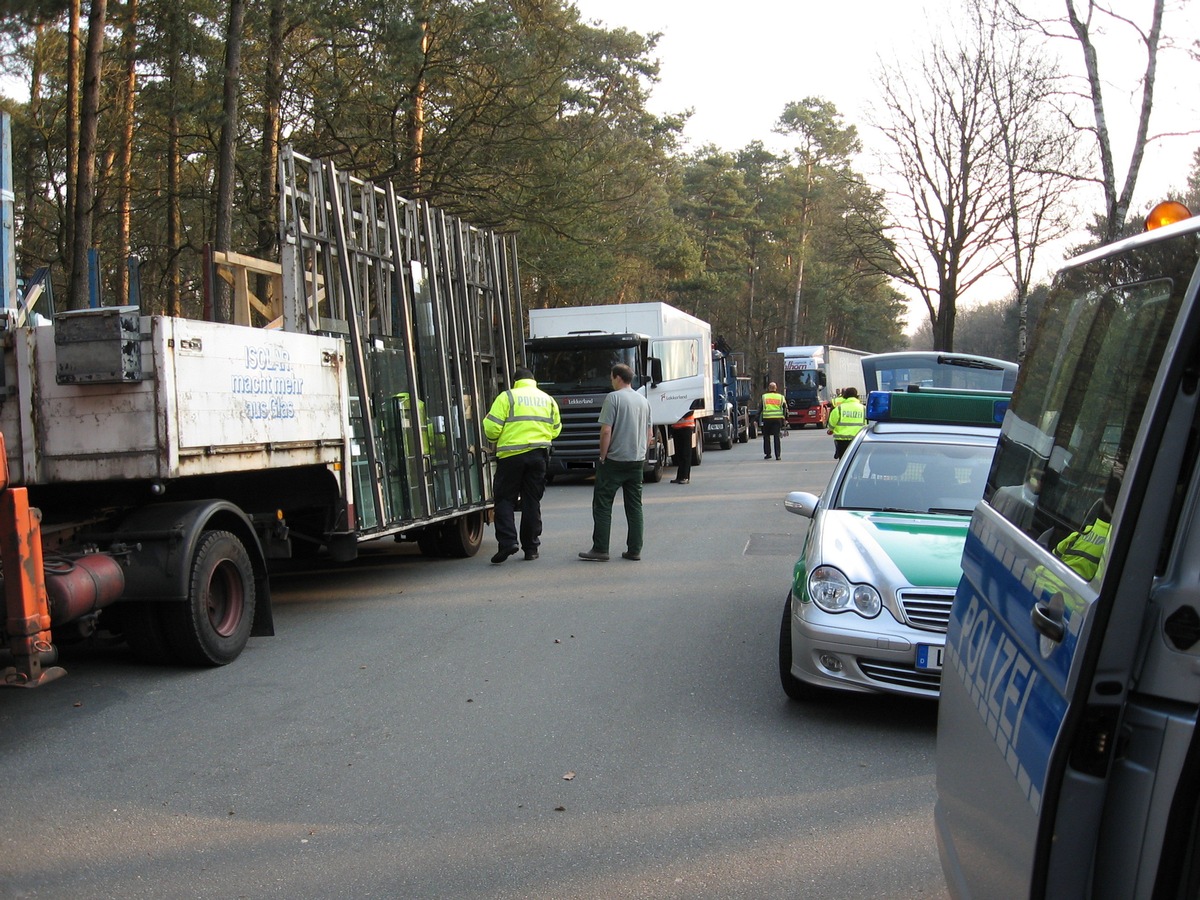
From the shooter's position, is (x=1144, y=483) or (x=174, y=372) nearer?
(x=1144, y=483)

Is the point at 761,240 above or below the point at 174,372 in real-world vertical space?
above

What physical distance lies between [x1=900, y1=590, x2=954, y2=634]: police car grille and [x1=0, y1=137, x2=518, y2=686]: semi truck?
4.01 meters

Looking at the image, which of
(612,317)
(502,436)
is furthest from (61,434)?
(612,317)

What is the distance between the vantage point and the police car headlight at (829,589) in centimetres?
579

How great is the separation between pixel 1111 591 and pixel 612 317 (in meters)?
20.5

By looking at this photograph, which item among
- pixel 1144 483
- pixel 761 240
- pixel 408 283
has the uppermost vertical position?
pixel 761 240

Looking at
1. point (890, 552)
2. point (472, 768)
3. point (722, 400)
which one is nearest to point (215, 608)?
point (472, 768)

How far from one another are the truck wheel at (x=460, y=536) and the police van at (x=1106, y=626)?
29.5ft

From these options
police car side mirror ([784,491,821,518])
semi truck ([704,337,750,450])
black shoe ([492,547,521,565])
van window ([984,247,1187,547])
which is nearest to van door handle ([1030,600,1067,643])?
van window ([984,247,1187,547])

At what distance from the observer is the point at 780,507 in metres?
16.1

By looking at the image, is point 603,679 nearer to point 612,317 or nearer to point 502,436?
point 502,436

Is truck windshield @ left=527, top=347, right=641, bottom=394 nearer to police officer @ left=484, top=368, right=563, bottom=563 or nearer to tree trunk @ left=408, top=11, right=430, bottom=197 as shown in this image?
tree trunk @ left=408, top=11, right=430, bottom=197

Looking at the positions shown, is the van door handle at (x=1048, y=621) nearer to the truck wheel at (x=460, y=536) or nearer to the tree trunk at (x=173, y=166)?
the truck wheel at (x=460, y=536)

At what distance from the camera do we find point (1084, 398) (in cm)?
250
